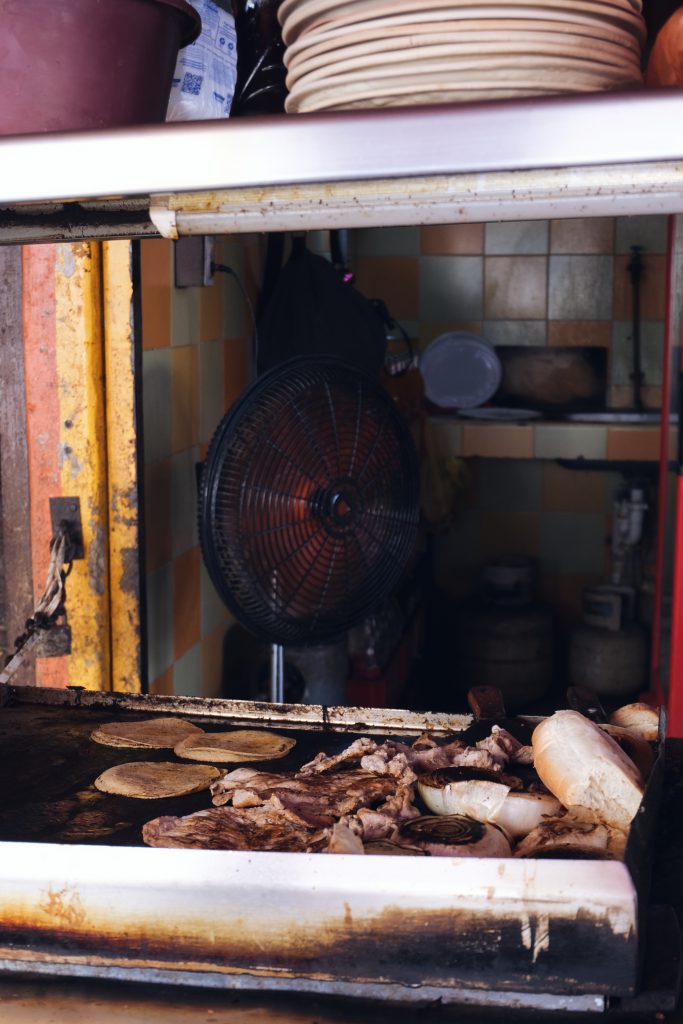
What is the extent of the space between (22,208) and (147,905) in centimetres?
92

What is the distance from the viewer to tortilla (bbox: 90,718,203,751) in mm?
1770

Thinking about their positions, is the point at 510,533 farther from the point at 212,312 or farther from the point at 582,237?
the point at 212,312

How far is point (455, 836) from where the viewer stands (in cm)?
129

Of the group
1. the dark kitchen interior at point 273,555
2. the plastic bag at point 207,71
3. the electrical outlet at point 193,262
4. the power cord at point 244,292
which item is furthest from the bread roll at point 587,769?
the power cord at point 244,292

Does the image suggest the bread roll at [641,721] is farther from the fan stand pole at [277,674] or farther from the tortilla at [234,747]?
the fan stand pole at [277,674]

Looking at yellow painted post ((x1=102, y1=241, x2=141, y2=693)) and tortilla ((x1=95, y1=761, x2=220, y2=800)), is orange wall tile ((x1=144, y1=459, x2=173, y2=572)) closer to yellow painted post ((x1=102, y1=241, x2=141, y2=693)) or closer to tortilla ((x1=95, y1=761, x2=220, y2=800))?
yellow painted post ((x1=102, y1=241, x2=141, y2=693))

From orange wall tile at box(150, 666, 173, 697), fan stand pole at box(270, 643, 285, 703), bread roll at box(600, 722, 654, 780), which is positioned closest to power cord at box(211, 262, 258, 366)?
Answer: fan stand pole at box(270, 643, 285, 703)

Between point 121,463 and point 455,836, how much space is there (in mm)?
1462

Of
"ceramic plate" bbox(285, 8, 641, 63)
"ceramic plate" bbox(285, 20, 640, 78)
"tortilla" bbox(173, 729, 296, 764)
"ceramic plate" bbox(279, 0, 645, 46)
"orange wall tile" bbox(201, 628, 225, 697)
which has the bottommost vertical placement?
"orange wall tile" bbox(201, 628, 225, 697)

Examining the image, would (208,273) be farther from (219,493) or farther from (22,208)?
(22,208)

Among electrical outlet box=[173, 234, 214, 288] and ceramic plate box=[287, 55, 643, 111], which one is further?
electrical outlet box=[173, 234, 214, 288]

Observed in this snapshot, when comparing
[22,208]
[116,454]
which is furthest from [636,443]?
[22,208]

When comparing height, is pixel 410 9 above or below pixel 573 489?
above

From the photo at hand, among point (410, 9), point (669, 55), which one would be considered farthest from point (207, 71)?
point (669, 55)
